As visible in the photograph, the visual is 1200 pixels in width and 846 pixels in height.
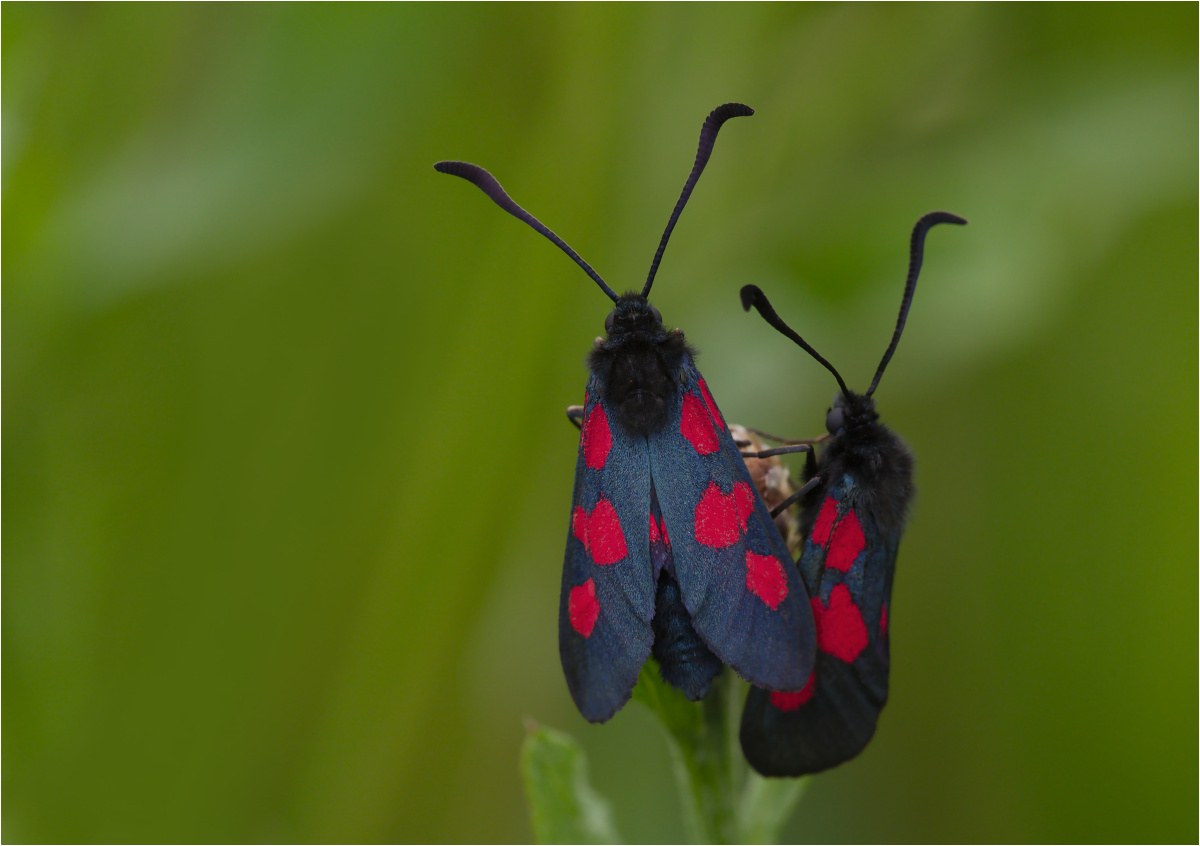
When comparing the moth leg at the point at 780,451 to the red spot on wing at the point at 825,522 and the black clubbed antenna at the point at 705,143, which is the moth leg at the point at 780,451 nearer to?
the red spot on wing at the point at 825,522

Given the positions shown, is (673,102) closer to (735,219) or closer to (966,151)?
(735,219)

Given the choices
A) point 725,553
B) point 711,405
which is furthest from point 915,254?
point 725,553

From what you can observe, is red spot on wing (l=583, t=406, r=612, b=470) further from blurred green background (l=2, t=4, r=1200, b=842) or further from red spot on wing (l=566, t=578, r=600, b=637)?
blurred green background (l=2, t=4, r=1200, b=842)

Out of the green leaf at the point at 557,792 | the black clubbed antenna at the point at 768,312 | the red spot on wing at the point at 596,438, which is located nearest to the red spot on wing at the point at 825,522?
the black clubbed antenna at the point at 768,312

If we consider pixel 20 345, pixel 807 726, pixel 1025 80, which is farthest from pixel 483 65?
pixel 807 726

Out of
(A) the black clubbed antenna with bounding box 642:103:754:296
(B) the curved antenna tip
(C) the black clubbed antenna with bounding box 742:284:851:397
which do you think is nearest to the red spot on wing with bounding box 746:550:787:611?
(C) the black clubbed antenna with bounding box 742:284:851:397
